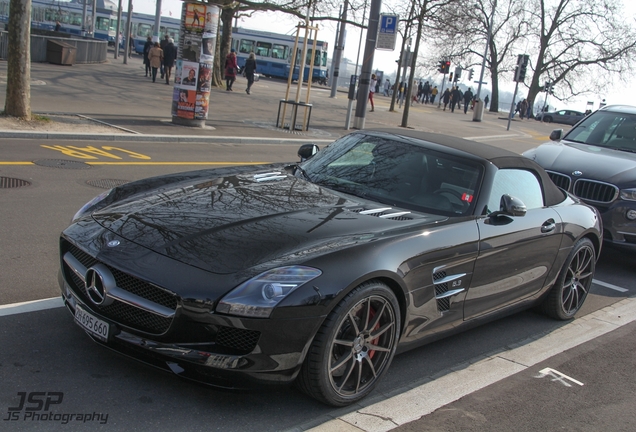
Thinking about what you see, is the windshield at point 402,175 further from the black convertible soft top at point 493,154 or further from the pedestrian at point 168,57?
the pedestrian at point 168,57

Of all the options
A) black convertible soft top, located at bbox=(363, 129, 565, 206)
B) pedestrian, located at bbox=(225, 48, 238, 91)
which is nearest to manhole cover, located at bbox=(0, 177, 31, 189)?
black convertible soft top, located at bbox=(363, 129, 565, 206)

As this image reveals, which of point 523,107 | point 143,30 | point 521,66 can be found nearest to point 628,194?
point 521,66

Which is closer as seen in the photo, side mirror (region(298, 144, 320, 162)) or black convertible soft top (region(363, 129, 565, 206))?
black convertible soft top (region(363, 129, 565, 206))

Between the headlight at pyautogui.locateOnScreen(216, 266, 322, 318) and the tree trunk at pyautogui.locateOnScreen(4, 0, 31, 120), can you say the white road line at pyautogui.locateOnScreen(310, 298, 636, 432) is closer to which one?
the headlight at pyautogui.locateOnScreen(216, 266, 322, 318)

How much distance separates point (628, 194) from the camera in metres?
7.96

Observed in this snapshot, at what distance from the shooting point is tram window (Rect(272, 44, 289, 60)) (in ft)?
178

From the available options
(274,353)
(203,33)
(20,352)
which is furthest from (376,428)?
(203,33)

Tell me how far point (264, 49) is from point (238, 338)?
175 ft

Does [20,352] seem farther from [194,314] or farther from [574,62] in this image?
[574,62]

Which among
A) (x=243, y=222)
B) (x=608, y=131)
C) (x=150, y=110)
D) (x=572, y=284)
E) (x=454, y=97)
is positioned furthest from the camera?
(x=454, y=97)

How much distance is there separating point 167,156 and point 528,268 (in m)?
8.73

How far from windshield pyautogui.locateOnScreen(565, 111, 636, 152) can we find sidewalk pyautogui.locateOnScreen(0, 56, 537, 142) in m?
8.35

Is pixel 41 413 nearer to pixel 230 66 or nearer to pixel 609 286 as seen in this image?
pixel 609 286

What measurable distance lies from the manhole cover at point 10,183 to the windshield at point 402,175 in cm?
476
